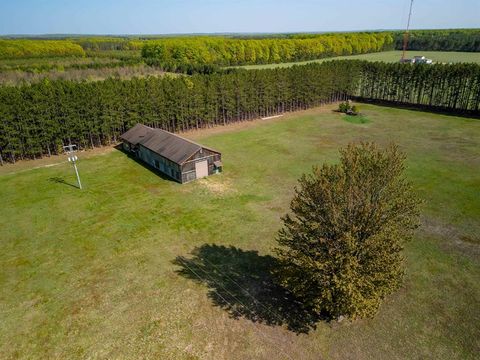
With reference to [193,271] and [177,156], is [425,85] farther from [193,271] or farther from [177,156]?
[193,271]

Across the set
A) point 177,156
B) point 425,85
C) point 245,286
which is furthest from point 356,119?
point 245,286

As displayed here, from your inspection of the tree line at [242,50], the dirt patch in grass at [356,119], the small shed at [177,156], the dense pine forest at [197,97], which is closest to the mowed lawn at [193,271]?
the small shed at [177,156]

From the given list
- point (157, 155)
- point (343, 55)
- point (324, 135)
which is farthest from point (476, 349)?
point (343, 55)

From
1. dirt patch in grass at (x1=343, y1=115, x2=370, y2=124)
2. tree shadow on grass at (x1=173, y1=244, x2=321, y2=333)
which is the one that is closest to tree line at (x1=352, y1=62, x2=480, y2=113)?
dirt patch in grass at (x1=343, y1=115, x2=370, y2=124)

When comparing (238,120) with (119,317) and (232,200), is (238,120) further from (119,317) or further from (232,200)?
(119,317)

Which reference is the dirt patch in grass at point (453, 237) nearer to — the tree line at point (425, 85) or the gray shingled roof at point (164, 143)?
the gray shingled roof at point (164, 143)
